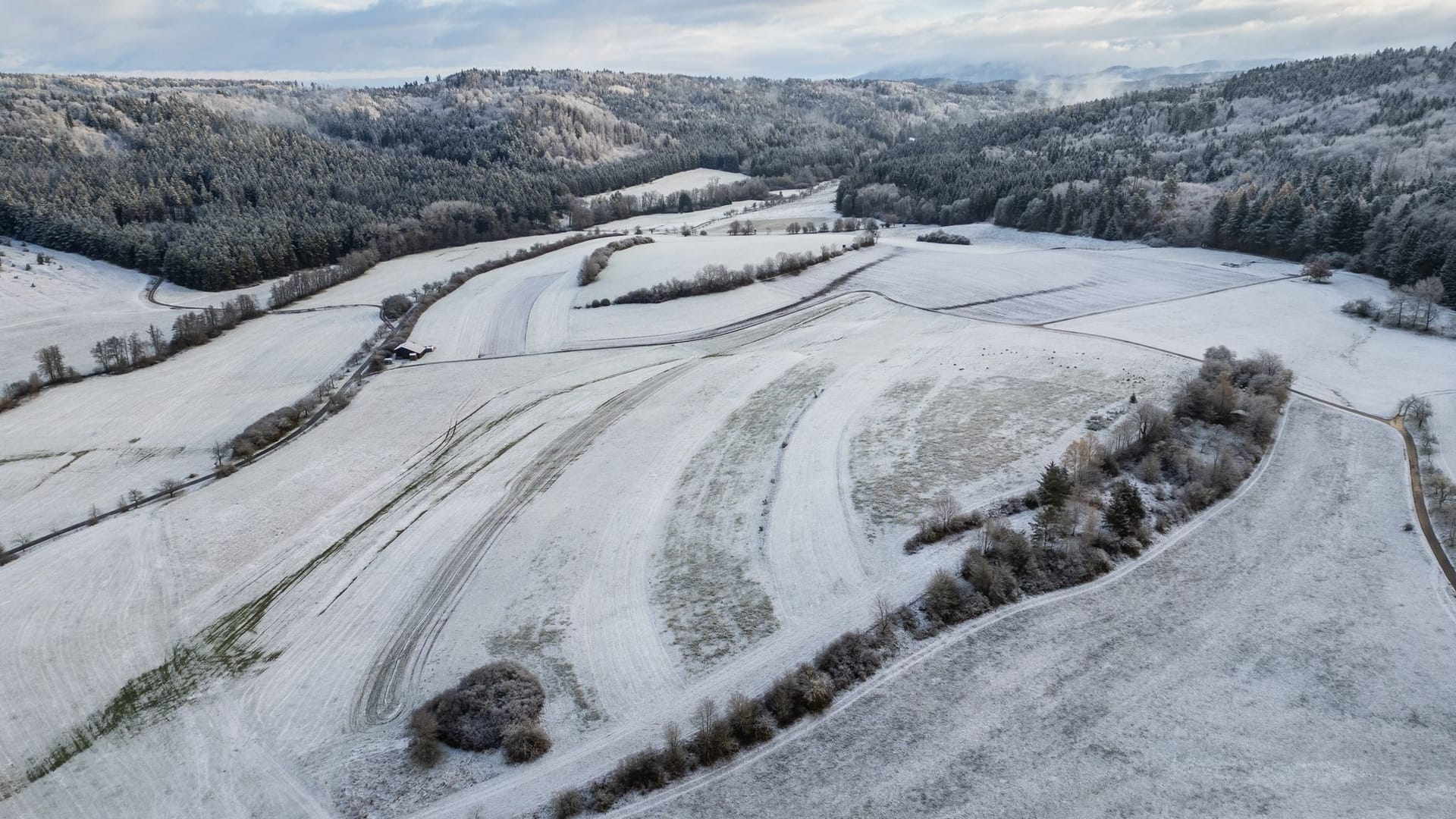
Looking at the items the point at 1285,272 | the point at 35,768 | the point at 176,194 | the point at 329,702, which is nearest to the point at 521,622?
the point at 329,702

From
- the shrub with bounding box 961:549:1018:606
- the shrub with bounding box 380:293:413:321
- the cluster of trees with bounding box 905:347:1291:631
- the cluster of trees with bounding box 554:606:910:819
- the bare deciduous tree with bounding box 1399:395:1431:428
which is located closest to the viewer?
the cluster of trees with bounding box 554:606:910:819

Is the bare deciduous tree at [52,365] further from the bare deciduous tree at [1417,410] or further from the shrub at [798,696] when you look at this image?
the bare deciduous tree at [1417,410]

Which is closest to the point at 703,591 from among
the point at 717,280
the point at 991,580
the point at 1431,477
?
the point at 991,580

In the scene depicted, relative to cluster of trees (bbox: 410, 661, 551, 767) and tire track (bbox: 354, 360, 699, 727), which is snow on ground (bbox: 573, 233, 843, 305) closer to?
tire track (bbox: 354, 360, 699, 727)

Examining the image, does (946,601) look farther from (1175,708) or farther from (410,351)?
(410,351)

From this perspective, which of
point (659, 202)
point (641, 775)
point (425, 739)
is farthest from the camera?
point (659, 202)

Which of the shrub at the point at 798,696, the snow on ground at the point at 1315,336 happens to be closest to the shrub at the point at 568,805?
the shrub at the point at 798,696

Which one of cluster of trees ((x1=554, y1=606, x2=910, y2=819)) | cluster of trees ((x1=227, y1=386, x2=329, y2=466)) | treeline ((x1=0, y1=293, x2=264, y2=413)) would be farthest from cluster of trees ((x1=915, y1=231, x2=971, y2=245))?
treeline ((x1=0, y1=293, x2=264, y2=413))
